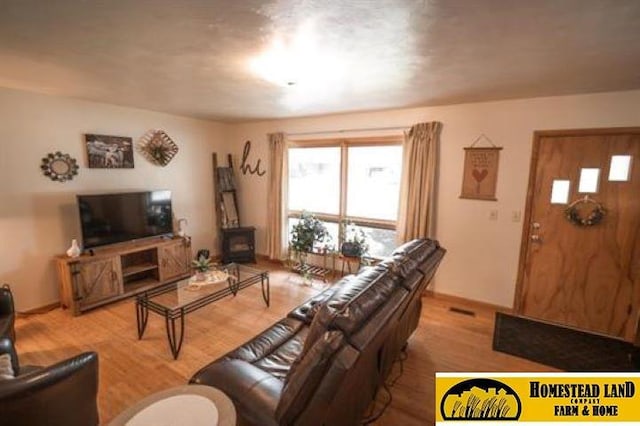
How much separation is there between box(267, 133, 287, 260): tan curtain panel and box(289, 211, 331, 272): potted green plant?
1.49 feet

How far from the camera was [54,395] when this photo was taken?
1.29 m

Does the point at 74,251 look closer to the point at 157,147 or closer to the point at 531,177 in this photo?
the point at 157,147

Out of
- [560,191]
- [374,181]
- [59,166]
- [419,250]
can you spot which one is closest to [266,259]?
[374,181]

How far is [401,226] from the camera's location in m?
3.98

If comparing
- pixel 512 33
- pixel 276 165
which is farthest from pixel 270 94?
pixel 512 33

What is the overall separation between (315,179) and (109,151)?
9.21 feet

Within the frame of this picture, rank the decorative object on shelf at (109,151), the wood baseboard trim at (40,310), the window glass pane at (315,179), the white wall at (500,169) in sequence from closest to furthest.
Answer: the white wall at (500,169)
the wood baseboard trim at (40,310)
the decorative object on shelf at (109,151)
the window glass pane at (315,179)

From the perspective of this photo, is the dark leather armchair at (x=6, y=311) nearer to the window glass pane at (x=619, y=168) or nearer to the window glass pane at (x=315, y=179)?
the window glass pane at (x=315, y=179)

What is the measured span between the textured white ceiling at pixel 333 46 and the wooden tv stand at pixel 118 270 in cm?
183

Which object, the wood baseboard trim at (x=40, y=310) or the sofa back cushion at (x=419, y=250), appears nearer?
the sofa back cushion at (x=419, y=250)

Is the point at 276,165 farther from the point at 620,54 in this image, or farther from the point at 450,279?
the point at 620,54

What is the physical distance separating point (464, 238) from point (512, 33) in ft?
8.15

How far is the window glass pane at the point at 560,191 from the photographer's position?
314 centimetres

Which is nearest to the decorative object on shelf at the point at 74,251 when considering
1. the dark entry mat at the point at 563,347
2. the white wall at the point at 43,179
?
the white wall at the point at 43,179
